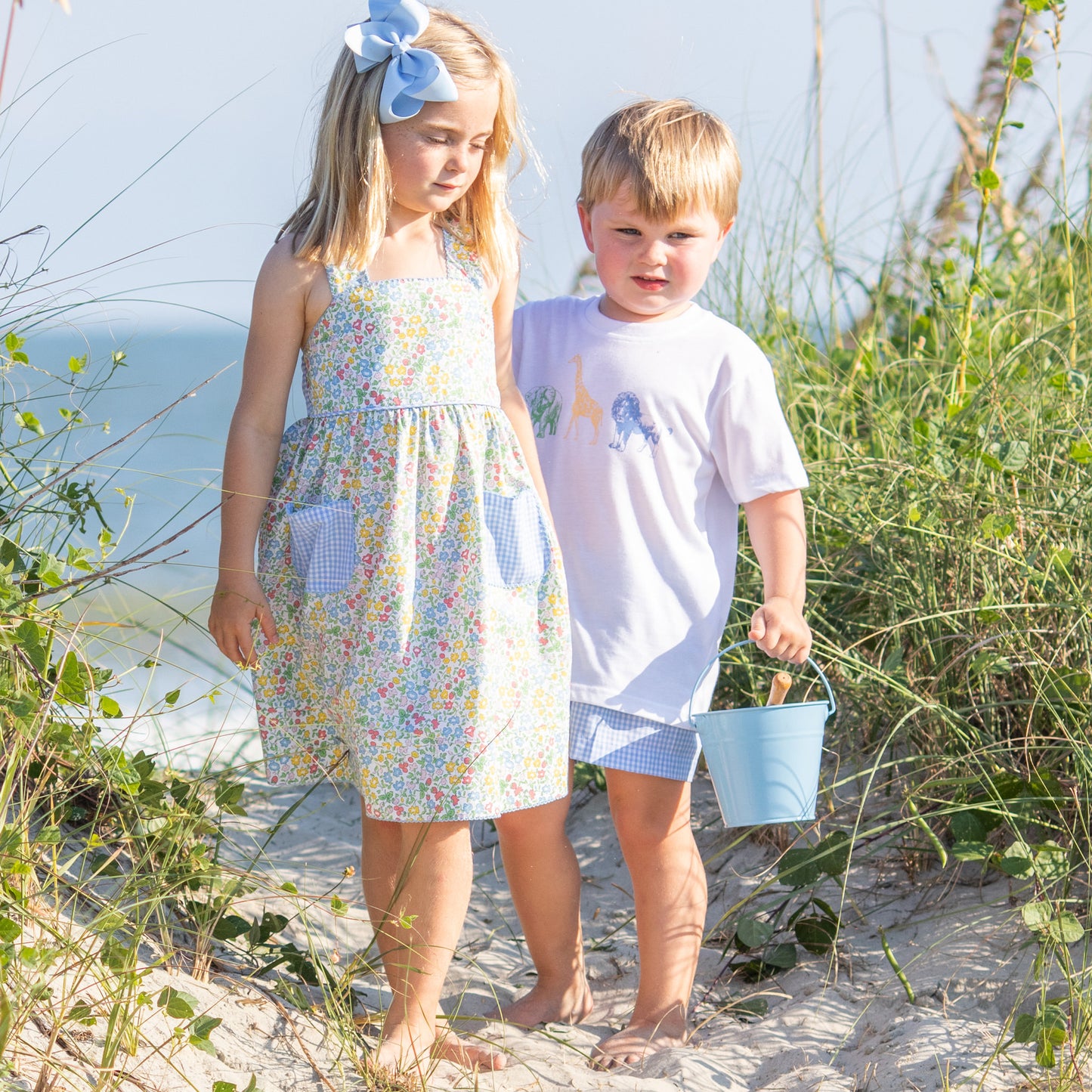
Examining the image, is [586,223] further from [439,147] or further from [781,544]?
[781,544]

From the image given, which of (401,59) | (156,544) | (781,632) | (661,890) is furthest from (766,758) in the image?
(156,544)

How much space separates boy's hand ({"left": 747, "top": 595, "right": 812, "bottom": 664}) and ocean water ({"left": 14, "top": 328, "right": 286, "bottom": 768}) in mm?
857

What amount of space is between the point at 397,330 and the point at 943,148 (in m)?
2.40

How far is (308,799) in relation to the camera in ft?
9.88

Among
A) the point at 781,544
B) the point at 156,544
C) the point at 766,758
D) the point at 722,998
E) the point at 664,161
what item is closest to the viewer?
the point at 766,758

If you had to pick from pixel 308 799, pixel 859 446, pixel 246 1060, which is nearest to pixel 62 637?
pixel 246 1060

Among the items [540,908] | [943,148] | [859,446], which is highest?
[943,148]

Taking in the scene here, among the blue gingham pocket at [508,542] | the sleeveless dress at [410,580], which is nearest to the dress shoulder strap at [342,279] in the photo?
the sleeveless dress at [410,580]

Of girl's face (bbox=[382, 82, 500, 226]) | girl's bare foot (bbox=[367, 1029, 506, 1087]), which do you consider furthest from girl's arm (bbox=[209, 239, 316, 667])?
girl's bare foot (bbox=[367, 1029, 506, 1087])

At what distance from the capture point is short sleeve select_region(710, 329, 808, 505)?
2051 mm

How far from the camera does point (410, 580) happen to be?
73.5 inches

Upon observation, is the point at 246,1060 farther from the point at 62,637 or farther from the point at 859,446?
the point at 859,446

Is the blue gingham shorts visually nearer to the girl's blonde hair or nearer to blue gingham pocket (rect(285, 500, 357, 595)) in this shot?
blue gingham pocket (rect(285, 500, 357, 595))

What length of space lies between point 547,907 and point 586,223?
3.92 feet
